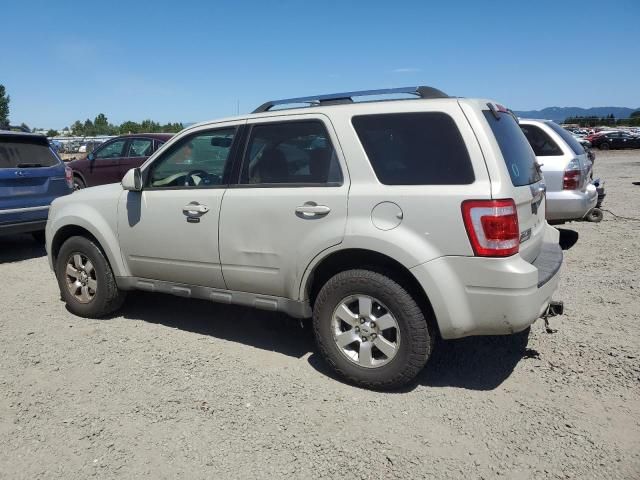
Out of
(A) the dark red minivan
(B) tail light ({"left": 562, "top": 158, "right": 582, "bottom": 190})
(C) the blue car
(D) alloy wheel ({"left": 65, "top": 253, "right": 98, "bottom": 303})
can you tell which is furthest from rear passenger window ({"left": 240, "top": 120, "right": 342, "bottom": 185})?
(A) the dark red minivan

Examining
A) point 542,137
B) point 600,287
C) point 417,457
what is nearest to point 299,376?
A: point 417,457

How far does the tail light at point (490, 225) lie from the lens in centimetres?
305

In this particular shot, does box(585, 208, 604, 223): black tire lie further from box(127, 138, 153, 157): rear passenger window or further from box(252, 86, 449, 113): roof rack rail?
box(127, 138, 153, 157): rear passenger window

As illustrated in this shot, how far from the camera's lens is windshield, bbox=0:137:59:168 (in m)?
7.43

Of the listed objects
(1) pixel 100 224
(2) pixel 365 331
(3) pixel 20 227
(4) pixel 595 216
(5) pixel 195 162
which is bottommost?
(4) pixel 595 216

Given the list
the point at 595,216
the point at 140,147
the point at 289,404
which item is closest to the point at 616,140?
the point at 595,216

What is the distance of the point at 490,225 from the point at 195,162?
2472mm

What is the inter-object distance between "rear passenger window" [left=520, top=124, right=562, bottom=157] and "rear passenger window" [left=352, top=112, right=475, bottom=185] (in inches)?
172

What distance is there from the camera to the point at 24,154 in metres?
7.69

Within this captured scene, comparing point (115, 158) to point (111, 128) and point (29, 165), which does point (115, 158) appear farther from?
point (111, 128)

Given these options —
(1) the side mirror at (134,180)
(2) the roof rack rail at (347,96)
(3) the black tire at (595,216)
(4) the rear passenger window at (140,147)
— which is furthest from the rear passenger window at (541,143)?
(4) the rear passenger window at (140,147)

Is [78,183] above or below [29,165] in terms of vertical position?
below

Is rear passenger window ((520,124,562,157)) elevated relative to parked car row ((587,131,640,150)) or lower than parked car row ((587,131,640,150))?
elevated

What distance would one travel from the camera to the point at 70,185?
828 centimetres
